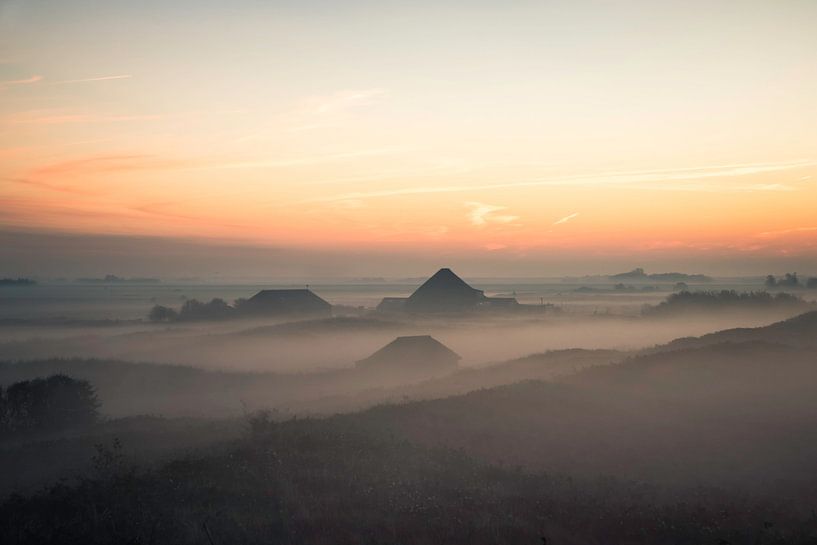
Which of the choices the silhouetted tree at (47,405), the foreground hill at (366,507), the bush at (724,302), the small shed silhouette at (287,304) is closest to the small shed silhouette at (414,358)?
the silhouetted tree at (47,405)

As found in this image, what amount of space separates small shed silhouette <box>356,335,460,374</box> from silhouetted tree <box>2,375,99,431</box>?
20268 millimetres

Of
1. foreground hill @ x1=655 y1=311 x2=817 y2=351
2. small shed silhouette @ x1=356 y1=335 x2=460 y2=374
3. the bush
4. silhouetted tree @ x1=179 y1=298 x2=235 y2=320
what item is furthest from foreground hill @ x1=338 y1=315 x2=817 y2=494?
silhouetted tree @ x1=179 y1=298 x2=235 y2=320

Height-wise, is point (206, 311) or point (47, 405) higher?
point (206, 311)

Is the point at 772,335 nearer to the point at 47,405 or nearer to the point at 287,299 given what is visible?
the point at 47,405

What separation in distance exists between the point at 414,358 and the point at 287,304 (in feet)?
143

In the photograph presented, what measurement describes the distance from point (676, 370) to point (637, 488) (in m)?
17.7

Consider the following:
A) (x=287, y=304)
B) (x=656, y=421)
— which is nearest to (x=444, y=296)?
(x=287, y=304)

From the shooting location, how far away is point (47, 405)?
1086 inches

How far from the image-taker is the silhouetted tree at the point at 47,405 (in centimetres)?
2680

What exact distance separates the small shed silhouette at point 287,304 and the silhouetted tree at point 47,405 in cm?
5324

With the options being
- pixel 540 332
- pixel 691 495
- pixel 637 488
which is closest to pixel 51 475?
pixel 637 488

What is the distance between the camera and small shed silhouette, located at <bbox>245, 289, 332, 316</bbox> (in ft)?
273

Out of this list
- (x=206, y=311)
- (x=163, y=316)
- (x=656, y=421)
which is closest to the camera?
(x=656, y=421)

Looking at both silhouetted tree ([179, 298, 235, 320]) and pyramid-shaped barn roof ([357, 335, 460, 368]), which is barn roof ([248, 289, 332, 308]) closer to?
silhouetted tree ([179, 298, 235, 320])
